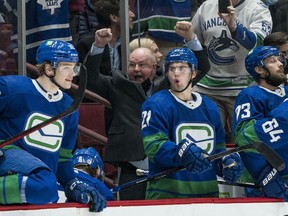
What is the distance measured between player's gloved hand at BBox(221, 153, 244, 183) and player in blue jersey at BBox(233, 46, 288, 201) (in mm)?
124

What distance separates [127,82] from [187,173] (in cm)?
94

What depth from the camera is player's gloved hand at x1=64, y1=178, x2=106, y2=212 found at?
435cm

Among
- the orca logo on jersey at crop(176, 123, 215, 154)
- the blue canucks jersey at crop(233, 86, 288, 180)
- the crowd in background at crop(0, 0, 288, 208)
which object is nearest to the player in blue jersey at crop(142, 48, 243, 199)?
the orca logo on jersey at crop(176, 123, 215, 154)

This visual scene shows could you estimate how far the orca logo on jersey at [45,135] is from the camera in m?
4.63

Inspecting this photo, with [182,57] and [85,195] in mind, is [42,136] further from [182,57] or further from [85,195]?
[182,57]

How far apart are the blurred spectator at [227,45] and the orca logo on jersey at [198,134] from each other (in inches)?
47.0

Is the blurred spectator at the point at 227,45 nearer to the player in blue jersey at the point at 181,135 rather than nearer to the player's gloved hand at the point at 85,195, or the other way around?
the player in blue jersey at the point at 181,135

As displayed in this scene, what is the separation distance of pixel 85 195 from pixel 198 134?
3.07ft

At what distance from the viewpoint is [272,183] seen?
5.07 meters

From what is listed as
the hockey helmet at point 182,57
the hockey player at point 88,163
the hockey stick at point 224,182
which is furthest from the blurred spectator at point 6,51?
the hockey helmet at point 182,57

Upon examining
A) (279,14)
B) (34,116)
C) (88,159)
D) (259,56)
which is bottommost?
(88,159)

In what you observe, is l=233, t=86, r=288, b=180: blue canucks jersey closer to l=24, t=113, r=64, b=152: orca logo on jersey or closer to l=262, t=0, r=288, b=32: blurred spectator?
l=24, t=113, r=64, b=152: orca logo on jersey

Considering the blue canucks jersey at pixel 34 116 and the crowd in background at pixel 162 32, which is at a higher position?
the crowd in background at pixel 162 32

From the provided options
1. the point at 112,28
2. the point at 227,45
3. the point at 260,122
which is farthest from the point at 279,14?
the point at 260,122
